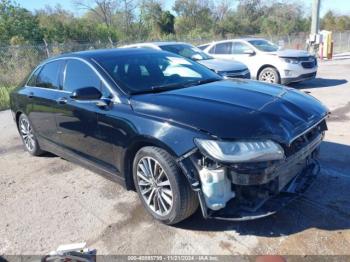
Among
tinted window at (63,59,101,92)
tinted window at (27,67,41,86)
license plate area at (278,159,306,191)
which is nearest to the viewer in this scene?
license plate area at (278,159,306,191)

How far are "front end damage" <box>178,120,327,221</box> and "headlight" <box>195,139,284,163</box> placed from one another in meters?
0.05

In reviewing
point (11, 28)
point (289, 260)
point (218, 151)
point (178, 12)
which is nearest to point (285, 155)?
point (218, 151)

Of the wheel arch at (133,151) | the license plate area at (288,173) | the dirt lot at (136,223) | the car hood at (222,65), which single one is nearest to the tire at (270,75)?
the car hood at (222,65)

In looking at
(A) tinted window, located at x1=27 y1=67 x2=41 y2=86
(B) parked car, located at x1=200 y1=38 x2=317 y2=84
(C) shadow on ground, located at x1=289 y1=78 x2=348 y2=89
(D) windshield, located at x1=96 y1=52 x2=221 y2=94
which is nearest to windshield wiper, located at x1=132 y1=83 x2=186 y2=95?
(D) windshield, located at x1=96 y1=52 x2=221 y2=94

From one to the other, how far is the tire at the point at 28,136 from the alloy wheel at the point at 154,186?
2.82 m

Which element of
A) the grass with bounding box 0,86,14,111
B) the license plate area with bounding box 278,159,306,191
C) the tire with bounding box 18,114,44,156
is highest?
the license plate area with bounding box 278,159,306,191

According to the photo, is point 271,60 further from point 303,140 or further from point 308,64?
point 303,140

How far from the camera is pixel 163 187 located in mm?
3430

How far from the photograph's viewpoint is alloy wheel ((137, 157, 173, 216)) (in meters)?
3.39

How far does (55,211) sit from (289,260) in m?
2.51

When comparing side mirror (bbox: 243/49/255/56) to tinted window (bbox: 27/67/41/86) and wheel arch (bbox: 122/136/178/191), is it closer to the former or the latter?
tinted window (bbox: 27/67/41/86)

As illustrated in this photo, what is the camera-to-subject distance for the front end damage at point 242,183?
2.95 metres

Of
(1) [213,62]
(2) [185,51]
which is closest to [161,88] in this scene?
(1) [213,62]

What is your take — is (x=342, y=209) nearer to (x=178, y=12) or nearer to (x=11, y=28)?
(x=11, y=28)
